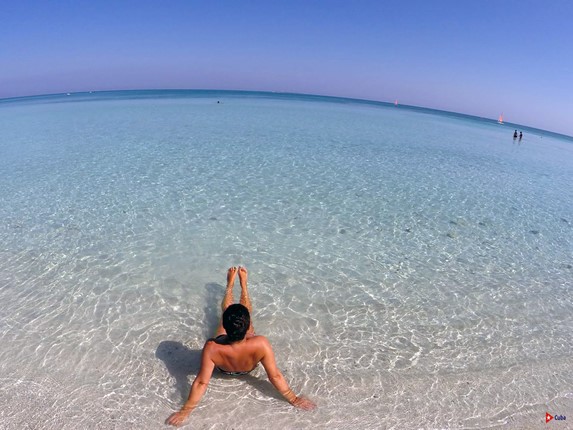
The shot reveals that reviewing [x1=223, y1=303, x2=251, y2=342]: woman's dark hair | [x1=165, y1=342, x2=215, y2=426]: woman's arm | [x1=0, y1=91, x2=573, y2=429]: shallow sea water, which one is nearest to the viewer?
[x1=223, y1=303, x2=251, y2=342]: woman's dark hair

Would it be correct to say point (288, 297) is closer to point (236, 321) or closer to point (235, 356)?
point (235, 356)

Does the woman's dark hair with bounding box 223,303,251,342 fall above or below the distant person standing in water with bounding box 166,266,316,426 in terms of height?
above

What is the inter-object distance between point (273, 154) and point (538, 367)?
39.9 ft

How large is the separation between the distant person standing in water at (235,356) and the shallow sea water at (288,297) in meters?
0.13

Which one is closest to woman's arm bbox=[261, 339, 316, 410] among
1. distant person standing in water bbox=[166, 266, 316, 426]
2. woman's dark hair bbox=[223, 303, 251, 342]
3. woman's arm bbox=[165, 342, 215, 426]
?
distant person standing in water bbox=[166, 266, 316, 426]

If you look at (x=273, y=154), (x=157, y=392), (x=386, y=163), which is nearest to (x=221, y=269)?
(x=157, y=392)

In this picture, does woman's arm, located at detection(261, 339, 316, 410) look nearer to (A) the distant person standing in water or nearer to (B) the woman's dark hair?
(A) the distant person standing in water

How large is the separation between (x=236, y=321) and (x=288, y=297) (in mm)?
2290

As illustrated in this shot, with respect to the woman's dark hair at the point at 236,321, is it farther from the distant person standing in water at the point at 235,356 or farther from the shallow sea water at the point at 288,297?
the shallow sea water at the point at 288,297

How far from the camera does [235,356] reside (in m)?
3.56

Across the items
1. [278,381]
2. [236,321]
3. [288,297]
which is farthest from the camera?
[288,297]

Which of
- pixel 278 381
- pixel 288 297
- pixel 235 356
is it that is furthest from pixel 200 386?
pixel 288 297

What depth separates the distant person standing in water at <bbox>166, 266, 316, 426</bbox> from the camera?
3289 millimetres

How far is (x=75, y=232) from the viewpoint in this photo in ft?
23.7
